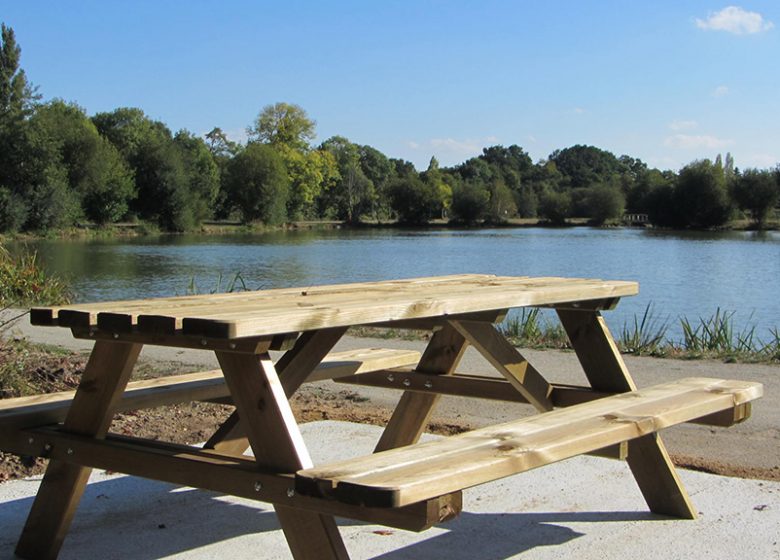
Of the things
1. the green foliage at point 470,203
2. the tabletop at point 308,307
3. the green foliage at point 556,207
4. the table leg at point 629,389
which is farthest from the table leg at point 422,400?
the green foliage at point 470,203

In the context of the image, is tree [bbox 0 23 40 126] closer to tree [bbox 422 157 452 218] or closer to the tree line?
the tree line

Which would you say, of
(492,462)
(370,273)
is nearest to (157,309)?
(492,462)

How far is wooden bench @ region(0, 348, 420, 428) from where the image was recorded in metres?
3.10

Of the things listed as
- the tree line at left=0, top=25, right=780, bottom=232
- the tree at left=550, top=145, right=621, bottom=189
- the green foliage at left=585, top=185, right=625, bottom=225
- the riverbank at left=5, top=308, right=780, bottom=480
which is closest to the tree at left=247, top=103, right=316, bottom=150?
the tree line at left=0, top=25, right=780, bottom=232

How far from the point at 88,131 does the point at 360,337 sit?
58.2 m

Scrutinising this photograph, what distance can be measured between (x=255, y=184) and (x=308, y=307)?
78.4 meters

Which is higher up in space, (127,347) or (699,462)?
(127,347)

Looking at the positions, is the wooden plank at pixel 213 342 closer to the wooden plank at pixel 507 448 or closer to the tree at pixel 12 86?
the wooden plank at pixel 507 448

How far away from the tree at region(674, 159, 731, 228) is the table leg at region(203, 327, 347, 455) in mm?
72947

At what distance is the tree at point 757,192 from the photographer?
6956cm

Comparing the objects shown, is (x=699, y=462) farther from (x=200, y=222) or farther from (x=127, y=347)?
(x=200, y=222)

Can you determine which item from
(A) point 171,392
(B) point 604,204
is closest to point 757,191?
(B) point 604,204

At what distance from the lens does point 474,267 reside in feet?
107

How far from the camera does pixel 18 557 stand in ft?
10.3
